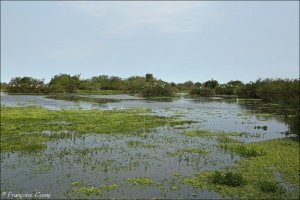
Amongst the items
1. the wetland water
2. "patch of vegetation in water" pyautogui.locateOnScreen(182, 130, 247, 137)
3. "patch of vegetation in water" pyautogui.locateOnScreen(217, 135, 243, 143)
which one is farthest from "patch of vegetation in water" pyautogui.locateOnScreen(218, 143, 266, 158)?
"patch of vegetation in water" pyautogui.locateOnScreen(182, 130, 247, 137)

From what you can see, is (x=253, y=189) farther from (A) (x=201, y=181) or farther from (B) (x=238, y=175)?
(A) (x=201, y=181)

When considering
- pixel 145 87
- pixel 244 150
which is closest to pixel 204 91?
pixel 145 87

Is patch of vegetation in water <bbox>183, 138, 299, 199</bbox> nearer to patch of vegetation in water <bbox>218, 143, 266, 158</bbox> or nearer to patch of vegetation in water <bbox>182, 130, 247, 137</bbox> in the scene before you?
patch of vegetation in water <bbox>218, 143, 266, 158</bbox>

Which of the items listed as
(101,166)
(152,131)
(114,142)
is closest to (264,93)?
(152,131)

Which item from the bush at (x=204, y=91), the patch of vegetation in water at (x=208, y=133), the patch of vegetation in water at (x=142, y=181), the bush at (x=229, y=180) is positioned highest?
the bush at (x=204, y=91)

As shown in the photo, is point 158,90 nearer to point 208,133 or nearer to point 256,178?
point 208,133

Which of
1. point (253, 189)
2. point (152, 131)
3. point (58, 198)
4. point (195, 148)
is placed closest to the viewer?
point (58, 198)

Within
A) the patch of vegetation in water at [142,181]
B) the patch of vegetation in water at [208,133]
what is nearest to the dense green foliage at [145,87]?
the patch of vegetation in water at [208,133]

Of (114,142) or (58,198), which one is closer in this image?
(58,198)

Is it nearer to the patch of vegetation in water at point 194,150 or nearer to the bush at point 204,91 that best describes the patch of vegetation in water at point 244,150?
the patch of vegetation in water at point 194,150

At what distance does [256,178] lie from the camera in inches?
538

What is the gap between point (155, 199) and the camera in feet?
36.9

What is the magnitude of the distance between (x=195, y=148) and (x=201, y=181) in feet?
21.7

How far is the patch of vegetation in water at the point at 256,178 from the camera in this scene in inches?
468
